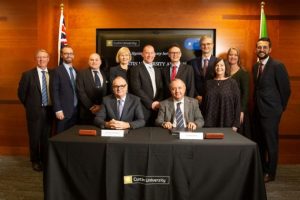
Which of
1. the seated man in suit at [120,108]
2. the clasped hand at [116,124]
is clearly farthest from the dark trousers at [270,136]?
the clasped hand at [116,124]

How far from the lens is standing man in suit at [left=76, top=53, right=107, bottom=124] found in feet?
11.7

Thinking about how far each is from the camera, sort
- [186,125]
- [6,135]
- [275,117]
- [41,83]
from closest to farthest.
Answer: [186,125] < [275,117] < [41,83] < [6,135]

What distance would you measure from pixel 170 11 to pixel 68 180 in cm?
297

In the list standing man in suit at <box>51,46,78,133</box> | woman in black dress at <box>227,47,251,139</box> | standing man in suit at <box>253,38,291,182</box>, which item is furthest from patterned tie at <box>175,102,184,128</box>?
standing man in suit at <box>51,46,78,133</box>

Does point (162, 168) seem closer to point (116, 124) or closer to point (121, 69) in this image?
point (116, 124)

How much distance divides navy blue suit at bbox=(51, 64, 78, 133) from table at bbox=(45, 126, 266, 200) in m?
1.44

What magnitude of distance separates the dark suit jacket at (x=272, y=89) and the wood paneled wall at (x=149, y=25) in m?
0.83

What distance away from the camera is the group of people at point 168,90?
318cm

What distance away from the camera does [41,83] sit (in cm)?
387

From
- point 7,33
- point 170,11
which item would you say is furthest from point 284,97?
point 7,33

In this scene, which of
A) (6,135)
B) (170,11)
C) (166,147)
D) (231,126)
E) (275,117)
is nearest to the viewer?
(166,147)

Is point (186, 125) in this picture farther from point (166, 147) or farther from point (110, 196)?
point (110, 196)

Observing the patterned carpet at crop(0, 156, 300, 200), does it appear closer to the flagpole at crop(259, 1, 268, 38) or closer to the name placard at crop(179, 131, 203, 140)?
the name placard at crop(179, 131, 203, 140)

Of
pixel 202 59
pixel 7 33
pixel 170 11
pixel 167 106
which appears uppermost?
pixel 170 11
